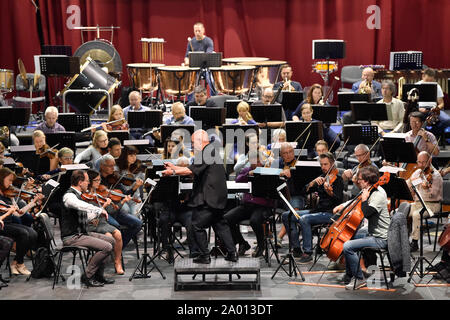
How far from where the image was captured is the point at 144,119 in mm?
9492

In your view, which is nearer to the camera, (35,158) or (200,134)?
(200,134)

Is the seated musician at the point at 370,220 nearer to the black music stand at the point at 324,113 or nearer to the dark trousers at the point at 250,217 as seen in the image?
the dark trousers at the point at 250,217

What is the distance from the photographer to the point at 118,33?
14648 mm

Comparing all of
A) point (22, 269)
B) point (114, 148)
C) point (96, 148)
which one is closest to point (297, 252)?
point (114, 148)

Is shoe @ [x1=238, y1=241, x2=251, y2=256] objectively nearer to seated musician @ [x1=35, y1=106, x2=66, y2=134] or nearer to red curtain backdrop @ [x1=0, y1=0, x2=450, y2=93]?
seated musician @ [x1=35, y1=106, x2=66, y2=134]

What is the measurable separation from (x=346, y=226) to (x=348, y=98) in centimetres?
391

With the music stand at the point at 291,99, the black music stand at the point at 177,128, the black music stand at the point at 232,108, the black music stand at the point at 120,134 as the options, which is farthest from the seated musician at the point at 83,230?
the music stand at the point at 291,99

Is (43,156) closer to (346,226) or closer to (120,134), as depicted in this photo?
(120,134)

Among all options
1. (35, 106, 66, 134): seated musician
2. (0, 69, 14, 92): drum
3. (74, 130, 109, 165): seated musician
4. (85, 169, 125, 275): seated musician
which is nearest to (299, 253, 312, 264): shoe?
(85, 169, 125, 275): seated musician
